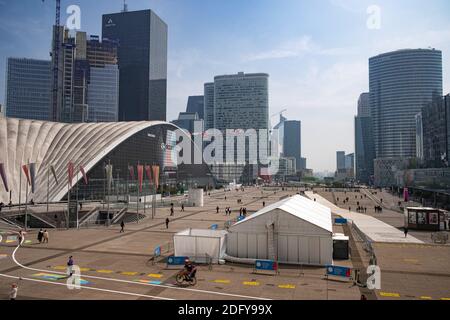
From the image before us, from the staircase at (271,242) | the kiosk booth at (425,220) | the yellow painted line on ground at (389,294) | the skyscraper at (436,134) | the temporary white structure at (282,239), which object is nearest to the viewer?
the yellow painted line on ground at (389,294)

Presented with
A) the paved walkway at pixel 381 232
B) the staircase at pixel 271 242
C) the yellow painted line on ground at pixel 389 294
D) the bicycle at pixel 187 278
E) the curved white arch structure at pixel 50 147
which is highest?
the curved white arch structure at pixel 50 147

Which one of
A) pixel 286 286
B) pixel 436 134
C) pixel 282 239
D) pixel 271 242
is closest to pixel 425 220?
pixel 282 239

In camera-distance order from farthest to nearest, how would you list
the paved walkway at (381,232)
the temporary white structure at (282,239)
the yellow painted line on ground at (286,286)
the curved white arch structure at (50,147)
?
1. the curved white arch structure at (50,147)
2. the paved walkway at (381,232)
3. the temporary white structure at (282,239)
4. the yellow painted line on ground at (286,286)

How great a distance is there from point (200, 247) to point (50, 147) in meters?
56.5

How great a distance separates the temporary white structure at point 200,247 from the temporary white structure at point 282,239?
1.15 m

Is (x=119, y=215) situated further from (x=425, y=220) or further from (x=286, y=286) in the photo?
(x=425, y=220)

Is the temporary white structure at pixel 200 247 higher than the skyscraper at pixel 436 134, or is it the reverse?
the skyscraper at pixel 436 134

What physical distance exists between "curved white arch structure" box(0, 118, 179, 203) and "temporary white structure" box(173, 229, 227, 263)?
42.7 m

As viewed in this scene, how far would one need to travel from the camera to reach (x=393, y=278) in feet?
64.6

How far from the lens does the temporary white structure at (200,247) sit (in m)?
22.9

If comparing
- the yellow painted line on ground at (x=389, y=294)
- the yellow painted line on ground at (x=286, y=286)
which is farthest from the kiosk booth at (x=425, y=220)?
the yellow painted line on ground at (x=286, y=286)

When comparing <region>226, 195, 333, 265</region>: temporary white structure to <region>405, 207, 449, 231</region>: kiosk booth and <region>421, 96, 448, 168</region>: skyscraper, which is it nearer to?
<region>405, 207, 449, 231</region>: kiosk booth

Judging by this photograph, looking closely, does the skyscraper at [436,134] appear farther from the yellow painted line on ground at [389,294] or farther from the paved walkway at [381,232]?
the yellow painted line on ground at [389,294]
